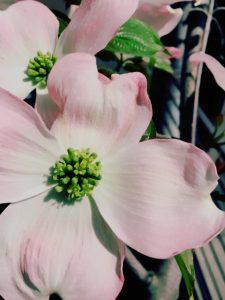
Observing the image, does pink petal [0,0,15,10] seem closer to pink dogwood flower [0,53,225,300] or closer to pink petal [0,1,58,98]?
pink petal [0,1,58,98]

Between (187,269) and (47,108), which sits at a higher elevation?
(47,108)

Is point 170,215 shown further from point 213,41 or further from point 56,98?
point 213,41

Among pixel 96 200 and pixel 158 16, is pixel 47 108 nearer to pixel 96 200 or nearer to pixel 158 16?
pixel 96 200

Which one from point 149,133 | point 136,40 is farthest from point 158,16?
point 149,133

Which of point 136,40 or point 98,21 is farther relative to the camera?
point 136,40

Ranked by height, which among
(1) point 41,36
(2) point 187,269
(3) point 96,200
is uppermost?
(1) point 41,36

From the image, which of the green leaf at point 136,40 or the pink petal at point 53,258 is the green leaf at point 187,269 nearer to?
the pink petal at point 53,258

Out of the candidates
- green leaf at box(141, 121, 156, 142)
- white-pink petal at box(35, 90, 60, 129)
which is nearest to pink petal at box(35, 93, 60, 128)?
white-pink petal at box(35, 90, 60, 129)
